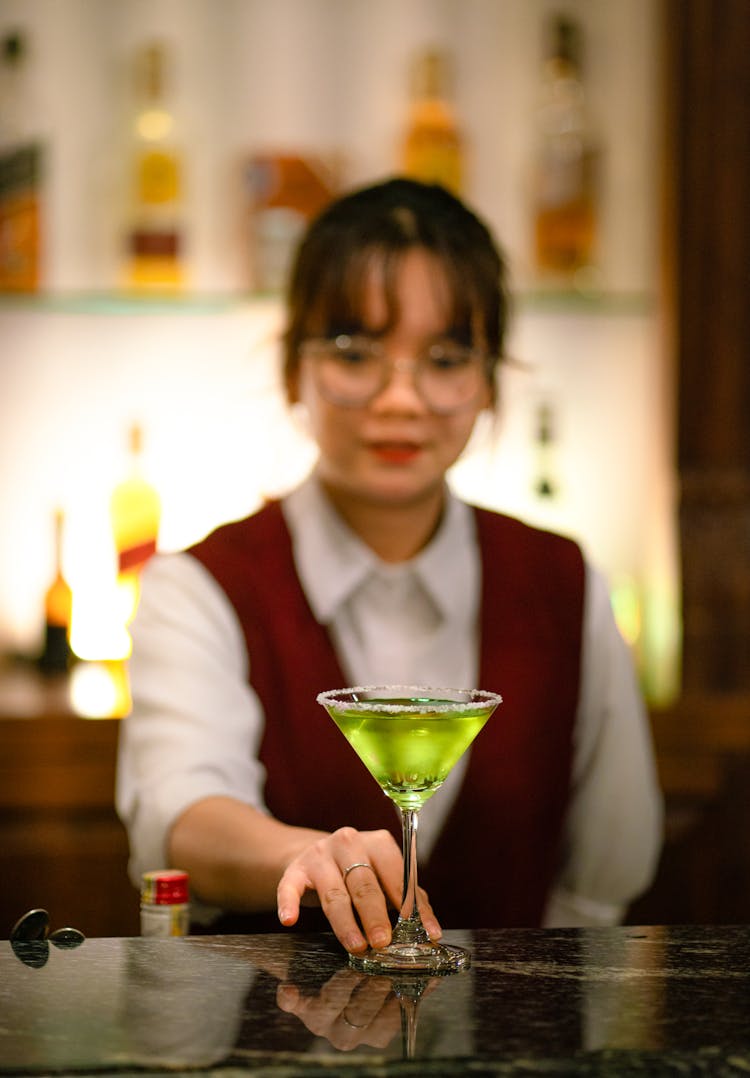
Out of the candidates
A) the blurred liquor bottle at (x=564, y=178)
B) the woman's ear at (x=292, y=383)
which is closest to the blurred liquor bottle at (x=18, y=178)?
the blurred liquor bottle at (x=564, y=178)

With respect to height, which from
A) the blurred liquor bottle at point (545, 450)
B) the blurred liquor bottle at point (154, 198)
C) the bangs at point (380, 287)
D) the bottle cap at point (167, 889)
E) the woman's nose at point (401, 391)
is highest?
the blurred liquor bottle at point (154, 198)

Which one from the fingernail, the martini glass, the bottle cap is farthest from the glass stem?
the bottle cap

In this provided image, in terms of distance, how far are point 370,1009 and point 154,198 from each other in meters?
2.06

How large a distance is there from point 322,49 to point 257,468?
80 cm

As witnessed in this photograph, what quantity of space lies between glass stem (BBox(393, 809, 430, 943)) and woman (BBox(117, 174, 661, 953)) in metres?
0.50

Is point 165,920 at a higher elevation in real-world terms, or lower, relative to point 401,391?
lower

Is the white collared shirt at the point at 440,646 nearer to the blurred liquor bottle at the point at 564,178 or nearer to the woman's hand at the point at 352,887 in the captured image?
the woman's hand at the point at 352,887

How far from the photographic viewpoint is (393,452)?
5.21 feet

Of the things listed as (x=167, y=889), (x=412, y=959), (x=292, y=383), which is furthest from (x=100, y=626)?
(x=412, y=959)

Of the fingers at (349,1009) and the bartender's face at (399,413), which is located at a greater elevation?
the bartender's face at (399,413)

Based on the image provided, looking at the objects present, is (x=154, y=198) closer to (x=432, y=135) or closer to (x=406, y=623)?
(x=432, y=135)

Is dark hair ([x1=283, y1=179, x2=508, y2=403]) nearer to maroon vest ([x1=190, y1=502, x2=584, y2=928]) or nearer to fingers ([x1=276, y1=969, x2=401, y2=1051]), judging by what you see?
maroon vest ([x1=190, y1=502, x2=584, y2=928])

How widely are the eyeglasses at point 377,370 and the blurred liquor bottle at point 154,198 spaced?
3.59 feet

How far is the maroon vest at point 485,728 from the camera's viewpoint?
1.55 meters
